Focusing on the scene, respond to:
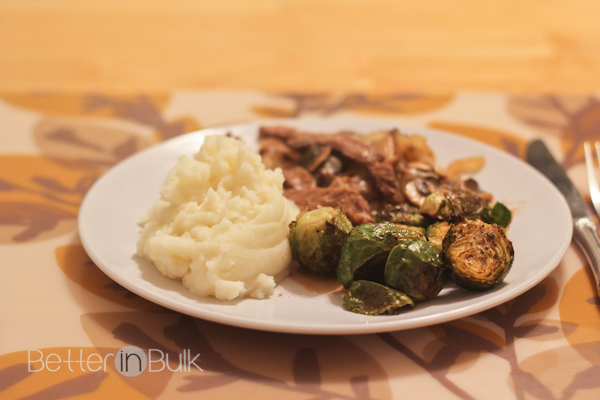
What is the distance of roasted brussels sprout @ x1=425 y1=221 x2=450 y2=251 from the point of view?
11.0ft

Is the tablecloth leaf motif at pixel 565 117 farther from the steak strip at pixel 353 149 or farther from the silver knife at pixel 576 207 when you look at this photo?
the steak strip at pixel 353 149

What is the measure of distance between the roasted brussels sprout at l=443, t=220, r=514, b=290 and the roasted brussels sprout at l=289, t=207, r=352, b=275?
0.65m

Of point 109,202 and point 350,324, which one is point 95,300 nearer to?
point 109,202

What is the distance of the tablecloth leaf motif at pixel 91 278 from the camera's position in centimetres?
328

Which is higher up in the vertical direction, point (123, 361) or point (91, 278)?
point (91, 278)

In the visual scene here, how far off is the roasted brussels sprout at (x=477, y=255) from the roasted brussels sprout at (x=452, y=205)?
0.46 m

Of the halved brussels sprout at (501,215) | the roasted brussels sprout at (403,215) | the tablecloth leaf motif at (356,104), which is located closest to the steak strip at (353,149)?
the roasted brussels sprout at (403,215)

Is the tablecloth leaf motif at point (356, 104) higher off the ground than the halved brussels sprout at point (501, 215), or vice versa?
the tablecloth leaf motif at point (356, 104)

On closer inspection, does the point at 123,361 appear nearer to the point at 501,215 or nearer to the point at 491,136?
the point at 501,215

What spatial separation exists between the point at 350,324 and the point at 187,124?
379 cm

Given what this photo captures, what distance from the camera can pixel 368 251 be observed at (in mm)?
3168

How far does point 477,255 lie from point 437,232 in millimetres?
487

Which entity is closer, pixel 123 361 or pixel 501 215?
pixel 123 361

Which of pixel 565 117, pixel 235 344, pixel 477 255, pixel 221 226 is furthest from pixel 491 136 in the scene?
pixel 235 344
